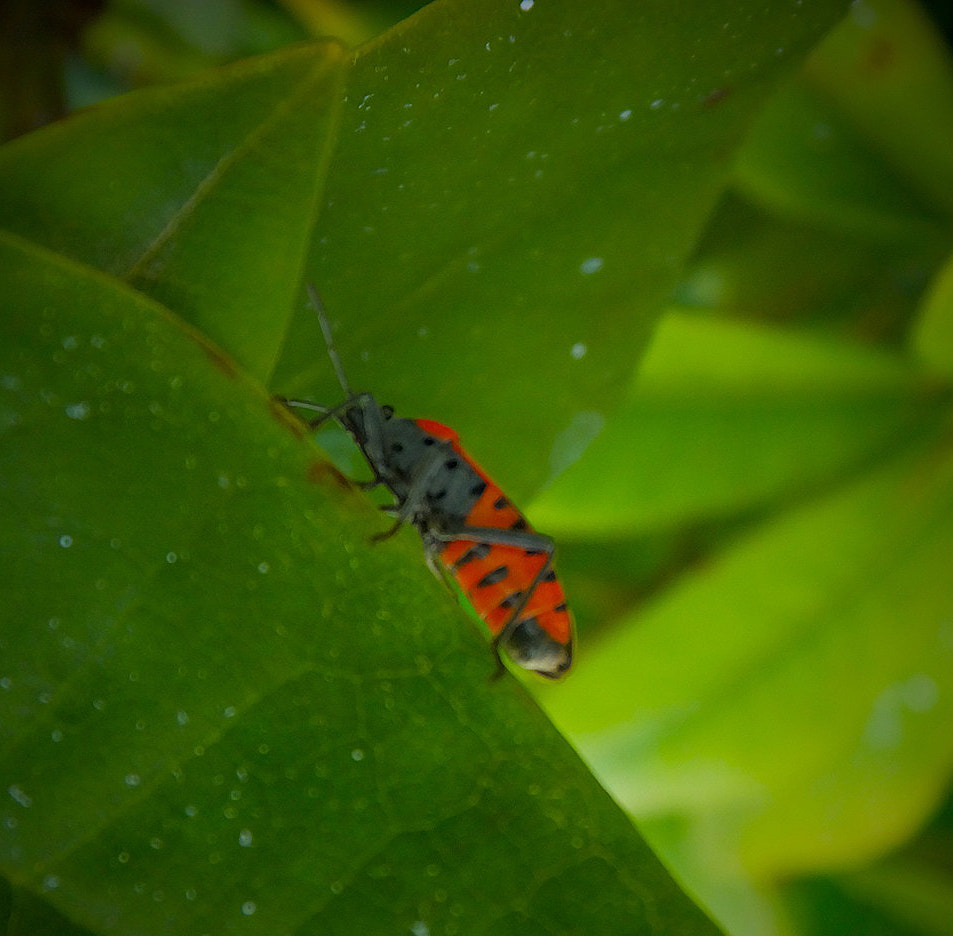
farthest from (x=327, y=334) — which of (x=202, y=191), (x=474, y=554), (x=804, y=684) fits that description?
(x=804, y=684)

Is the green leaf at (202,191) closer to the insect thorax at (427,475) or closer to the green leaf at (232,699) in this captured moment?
the green leaf at (232,699)

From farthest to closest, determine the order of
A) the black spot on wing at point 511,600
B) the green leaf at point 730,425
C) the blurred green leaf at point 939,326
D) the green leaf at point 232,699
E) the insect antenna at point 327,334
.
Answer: the green leaf at point 730,425 → the blurred green leaf at point 939,326 → the black spot on wing at point 511,600 → the insect antenna at point 327,334 → the green leaf at point 232,699

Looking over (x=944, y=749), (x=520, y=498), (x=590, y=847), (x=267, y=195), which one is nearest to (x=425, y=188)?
(x=267, y=195)

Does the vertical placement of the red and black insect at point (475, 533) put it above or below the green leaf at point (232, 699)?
below

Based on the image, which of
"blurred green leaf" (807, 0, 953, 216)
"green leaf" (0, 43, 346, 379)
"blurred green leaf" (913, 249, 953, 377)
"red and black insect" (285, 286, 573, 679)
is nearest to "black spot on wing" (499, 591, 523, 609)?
"red and black insect" (285, 286, 573, 679)

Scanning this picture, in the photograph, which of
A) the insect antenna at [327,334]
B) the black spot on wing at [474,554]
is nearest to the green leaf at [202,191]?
the insect antenna at [327,334]

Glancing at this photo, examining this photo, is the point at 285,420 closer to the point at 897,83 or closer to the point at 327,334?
the point at 327,334

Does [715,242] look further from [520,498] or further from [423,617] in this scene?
[423,617]
